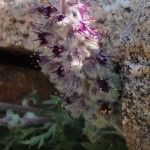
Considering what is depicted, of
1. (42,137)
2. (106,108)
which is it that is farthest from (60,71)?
(42,137)

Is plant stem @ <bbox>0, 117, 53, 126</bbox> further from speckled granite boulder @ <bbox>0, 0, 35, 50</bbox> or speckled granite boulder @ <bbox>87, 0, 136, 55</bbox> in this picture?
speckled granite boulder @ <bbox>87, 0, 136, 55</bbox>

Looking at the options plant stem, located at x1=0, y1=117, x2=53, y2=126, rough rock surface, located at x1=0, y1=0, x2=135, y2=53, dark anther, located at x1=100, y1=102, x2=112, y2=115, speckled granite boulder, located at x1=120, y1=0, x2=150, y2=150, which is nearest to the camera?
speckled granite boulder, located at x1=120, y1=0, x2=150, y2=150

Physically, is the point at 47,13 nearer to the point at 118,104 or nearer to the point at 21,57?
the point at 118,104

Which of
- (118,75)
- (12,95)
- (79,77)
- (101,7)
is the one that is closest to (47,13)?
(79,77)

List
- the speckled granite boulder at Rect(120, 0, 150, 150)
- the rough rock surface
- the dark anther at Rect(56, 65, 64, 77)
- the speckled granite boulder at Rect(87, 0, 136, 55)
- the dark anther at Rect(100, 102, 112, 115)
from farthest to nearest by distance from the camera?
the rough rock surface
the speckled granite boulder at Rect(87, 0, 136, 55)
the dark anther at Rect(100, 102, 112, 115)
the dark anther at Rect(56, 65, 64, 77)
the speckled granite boulder at Rect(120, 0, 150, 150)

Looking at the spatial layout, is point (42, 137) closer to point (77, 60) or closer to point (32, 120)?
point (32, 120)

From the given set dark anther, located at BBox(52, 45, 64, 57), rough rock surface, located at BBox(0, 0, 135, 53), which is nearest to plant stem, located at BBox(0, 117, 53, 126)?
rough rock surface, located at BBox(0, 0, 135, 53)
